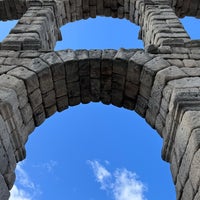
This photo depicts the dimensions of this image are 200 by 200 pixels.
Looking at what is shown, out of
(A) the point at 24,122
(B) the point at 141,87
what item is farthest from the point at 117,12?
(A) the point at 24,122

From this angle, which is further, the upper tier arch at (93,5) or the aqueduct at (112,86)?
the upper tier arch at (93,5)

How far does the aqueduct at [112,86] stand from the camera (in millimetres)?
4692

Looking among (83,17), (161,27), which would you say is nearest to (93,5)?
(83,17)

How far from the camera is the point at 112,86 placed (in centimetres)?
654

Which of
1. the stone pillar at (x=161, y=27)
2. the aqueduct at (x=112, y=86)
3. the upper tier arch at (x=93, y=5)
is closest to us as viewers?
the aqueduct at (x=112, y=86)

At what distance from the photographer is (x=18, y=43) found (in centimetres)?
704

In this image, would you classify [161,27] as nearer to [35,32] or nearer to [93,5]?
[35,32]

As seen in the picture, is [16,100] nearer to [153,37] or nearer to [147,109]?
[147,109]

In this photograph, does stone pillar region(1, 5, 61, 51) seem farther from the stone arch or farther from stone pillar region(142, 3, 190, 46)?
stone pillar region(142, 3, 190, 46)

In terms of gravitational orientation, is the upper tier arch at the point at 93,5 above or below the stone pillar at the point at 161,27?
below

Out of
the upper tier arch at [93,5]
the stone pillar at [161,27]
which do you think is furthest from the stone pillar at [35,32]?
the stone pillar at [161,27]

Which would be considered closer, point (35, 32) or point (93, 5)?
point (35, 32)

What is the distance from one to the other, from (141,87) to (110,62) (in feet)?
2.43

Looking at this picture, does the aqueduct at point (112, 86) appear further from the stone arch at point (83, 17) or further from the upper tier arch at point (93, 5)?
the upper tier arch at point (93, 5)
